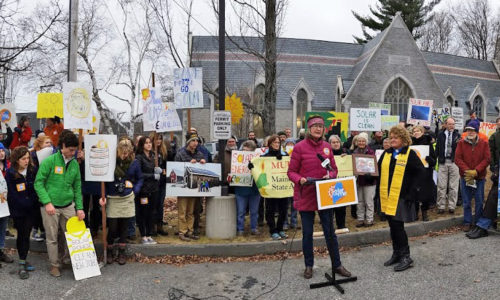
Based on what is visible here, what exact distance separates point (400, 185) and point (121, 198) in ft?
14.1

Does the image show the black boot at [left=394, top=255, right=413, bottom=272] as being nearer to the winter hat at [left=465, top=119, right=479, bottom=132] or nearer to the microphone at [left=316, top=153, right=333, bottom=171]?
the microphone at [left=316, top=153, right=333, bottom=171]

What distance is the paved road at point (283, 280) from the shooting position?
4758 millimetres

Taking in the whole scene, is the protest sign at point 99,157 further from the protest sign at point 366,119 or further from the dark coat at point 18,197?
the protest sign at point 366,119

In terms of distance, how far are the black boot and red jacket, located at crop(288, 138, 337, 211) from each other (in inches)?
61.8

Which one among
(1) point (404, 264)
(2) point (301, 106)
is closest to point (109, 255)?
(1) point (404, 264)

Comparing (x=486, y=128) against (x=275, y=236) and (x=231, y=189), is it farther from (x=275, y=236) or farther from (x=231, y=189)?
(x=231, y=189)

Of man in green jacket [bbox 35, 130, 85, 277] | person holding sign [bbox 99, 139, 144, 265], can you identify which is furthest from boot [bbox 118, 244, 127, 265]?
man in green jacket [bbox 35, 130, 85, 277]

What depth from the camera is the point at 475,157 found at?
6.98 m

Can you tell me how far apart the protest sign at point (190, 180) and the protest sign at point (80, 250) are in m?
1.62

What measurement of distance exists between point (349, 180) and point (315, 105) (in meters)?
29.3

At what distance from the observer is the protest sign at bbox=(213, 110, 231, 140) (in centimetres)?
729

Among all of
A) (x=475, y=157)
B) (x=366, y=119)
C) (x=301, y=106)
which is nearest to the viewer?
(x=475, y=157)

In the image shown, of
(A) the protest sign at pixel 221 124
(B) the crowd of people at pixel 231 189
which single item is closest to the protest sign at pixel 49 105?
(B) the crowd of people at pixel 231 189

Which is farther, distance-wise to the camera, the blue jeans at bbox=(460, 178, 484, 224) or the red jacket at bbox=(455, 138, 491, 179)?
the blue jeans at bbox=(460, 178, 484, 224)
